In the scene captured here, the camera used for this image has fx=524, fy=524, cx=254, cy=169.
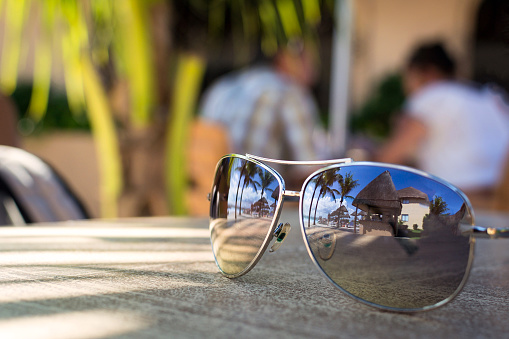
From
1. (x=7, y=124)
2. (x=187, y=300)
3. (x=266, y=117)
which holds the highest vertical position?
(x=266, y=117)

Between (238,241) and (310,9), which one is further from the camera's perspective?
(310,9)

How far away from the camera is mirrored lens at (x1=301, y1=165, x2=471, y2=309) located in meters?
0.54

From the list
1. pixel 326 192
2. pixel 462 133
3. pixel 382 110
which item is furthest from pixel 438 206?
pixel 382 110

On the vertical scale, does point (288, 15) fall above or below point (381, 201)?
above

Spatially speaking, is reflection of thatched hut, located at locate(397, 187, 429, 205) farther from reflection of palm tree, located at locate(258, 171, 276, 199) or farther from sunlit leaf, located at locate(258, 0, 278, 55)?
sunlit leaf, located at locate(258, 0, 278, 55)

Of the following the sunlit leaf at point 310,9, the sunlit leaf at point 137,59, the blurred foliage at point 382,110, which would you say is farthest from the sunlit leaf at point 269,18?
the blurred foliage at point 382,110

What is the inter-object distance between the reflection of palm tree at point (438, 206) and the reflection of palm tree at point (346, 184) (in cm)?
8

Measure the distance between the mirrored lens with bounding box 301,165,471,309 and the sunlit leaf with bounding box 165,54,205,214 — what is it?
133 cm

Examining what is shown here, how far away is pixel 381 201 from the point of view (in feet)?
1.90

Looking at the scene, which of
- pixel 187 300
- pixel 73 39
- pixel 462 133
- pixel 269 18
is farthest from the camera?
pixel 462 133

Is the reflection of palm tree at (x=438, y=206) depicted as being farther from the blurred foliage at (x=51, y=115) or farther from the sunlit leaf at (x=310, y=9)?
the blurred foliage at (x=51, y=115)

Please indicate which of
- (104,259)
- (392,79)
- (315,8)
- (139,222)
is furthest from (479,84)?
(104,259)

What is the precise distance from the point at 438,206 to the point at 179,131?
144 centimetres

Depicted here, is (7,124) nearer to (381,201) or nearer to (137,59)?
(137,59)
